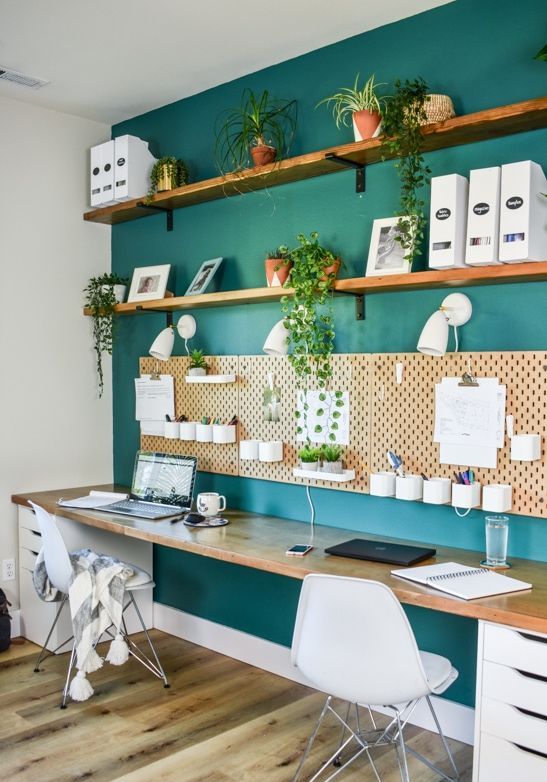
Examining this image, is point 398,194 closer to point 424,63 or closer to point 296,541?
point 424,63

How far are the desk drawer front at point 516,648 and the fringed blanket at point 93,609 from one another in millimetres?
1584

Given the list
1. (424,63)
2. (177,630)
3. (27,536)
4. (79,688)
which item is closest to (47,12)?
(424,63)

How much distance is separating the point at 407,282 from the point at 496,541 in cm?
92

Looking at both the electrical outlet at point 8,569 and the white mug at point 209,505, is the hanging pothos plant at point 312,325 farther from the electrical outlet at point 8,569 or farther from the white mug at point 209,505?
the electrical outlet at point 8,569

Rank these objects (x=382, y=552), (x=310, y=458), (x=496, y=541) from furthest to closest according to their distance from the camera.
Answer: (x=310, y=458)
(x=382, y=552)
(x=496, y=541)

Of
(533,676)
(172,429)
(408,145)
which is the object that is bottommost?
(533,676)

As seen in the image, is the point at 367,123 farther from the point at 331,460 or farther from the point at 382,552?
the point at 382,552

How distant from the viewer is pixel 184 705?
9.87ft

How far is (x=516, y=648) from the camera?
1.92 metres

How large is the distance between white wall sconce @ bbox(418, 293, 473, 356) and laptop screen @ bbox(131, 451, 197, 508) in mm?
1286

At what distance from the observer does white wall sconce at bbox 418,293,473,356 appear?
2.53 meters

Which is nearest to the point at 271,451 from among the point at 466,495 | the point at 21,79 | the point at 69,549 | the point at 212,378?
the point at 212,378

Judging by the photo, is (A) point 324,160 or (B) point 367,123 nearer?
(B) point 367,123

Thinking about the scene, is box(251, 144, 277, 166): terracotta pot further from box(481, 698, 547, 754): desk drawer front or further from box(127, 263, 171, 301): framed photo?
box(481, 698, 547, 754): desk drawer front
